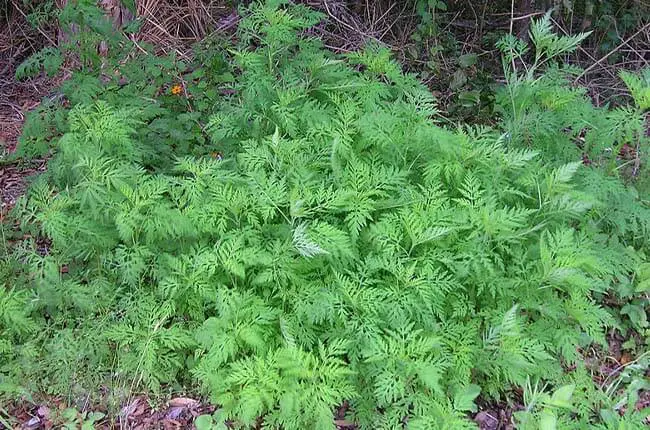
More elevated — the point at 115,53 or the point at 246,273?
the point at 115,53

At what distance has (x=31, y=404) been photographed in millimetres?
2844

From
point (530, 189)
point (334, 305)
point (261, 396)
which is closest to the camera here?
point (261, 396)

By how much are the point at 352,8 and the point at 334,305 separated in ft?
11.9

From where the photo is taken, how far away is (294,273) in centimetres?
282

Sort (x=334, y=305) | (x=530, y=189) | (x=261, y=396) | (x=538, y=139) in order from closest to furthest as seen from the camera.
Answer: (x=261, y=396)
(x=334, y=305)
(x=530, y=189)
(x=538, y=139)

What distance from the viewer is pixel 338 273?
110 inches

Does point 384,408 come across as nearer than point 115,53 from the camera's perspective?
Yes

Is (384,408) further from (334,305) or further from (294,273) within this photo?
(294,273)

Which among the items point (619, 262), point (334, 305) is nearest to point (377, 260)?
point (334, 305)

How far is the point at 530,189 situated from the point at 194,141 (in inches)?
86.6

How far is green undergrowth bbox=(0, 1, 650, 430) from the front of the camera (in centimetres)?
267

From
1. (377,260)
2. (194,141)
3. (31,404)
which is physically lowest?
(31,404)

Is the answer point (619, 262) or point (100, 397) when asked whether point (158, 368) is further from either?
point (619, 262)

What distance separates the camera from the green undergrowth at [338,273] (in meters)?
2.67
